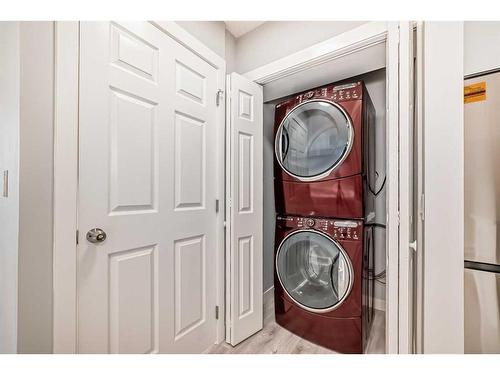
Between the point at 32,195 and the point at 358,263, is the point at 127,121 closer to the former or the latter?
the point at 32,195

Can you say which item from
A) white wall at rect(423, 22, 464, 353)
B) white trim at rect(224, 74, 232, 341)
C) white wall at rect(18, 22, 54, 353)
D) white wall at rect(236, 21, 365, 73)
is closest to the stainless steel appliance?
white wall at rect(423, 22, 464, 353)

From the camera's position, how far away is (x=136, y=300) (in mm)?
1008

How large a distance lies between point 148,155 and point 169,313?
833 millimetres

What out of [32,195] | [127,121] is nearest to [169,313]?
[32,195]

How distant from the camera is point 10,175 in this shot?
76 cm

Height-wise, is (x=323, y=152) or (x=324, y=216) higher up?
(x=323, y=152)

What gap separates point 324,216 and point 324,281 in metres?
0.43

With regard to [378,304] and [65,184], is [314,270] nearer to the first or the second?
[378,304]

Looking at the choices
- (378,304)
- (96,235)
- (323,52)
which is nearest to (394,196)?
(323,52)

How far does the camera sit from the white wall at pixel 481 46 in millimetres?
1000

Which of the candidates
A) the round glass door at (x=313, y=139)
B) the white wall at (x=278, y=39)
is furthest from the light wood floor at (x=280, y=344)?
the white wall at (x=278, y=39)

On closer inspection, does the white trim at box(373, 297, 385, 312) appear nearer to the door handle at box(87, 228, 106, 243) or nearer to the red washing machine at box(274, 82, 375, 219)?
the red washing machine at box(274, 82, 375, 219)

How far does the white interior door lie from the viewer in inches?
34.2

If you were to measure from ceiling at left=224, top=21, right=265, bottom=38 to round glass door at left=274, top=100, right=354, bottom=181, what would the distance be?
0.65 meters
